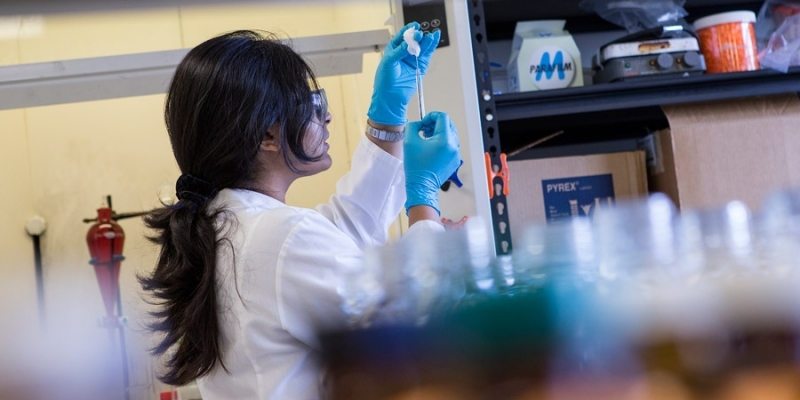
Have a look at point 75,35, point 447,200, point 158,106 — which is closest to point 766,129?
point 447,200

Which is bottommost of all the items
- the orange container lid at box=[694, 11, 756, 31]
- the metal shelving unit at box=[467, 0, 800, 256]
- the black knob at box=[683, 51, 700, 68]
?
the metal shelving unit at box=[467, 0, 800, 256]

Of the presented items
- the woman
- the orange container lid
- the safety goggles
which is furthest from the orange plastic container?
the safety goggles

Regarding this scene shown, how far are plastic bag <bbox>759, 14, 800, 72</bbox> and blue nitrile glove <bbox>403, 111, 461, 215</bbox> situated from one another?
891mm

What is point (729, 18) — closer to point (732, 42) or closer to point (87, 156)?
point (732, 42)

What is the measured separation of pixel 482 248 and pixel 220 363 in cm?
60

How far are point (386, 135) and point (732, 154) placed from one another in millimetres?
854

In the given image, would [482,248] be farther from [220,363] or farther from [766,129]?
[766,129]

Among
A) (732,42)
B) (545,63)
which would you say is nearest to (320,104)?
(545,63)

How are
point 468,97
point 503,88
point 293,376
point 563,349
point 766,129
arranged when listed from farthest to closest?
point 503,88 < point 766,129 < point 468,97 < point 293,376 < point 563,349

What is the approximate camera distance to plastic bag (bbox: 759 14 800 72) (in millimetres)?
1824

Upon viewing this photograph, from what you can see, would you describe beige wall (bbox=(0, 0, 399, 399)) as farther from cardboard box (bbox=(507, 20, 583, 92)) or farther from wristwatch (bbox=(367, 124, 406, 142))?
wristwatch (bbox=(367, 124, 406, 142))

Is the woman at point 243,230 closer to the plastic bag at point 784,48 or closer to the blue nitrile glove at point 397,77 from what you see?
the blue nitrile glove at point 397,77

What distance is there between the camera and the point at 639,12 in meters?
1.99

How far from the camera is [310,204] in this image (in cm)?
376
